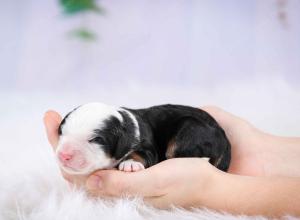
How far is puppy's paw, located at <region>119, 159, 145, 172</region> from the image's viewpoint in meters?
2.15

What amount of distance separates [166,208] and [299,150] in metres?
1.05

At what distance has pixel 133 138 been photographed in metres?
2.28

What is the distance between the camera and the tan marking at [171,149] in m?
2.45

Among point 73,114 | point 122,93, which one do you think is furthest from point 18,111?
point 73,114

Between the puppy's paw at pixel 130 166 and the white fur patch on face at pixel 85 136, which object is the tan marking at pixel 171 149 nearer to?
the puppy's paw at pixel 130 166

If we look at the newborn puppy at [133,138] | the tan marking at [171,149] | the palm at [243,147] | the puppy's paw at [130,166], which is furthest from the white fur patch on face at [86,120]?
the palm at [243,147]

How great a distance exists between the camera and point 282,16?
480 cm

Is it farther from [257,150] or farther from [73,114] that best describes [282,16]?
[73,114]

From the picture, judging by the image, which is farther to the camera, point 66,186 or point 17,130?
point 17,130

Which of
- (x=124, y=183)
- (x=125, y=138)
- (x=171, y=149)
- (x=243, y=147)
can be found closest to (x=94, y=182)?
(x=124, y=183)

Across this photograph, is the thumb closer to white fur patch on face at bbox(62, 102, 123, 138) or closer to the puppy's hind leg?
white fur patch on face at bbox(62, 102, 123, 138)

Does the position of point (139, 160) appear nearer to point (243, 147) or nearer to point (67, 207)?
point (67, 207)

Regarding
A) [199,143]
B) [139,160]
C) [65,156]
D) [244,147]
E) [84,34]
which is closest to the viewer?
[65,156]

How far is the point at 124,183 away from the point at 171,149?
444 mm
